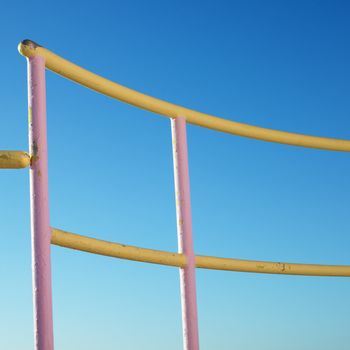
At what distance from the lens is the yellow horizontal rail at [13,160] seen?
4.74 ft

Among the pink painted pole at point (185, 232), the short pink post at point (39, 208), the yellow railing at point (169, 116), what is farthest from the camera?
the pink painted pole at point (185, 232)

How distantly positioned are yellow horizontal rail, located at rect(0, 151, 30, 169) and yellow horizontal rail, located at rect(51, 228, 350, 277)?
0.50 ft

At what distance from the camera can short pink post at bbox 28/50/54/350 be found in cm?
143

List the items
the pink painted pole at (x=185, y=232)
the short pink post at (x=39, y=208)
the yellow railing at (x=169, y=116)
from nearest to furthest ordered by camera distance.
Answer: the short pink post at (x=39, y=208), the yellow railing at (x=169, y=116), the pink painted pole at (x=185, y=232)

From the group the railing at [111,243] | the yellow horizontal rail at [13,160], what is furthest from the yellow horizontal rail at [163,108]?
the yellow horizontal rail at [13,160]

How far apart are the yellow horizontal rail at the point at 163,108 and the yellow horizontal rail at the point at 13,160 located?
0.23 metres

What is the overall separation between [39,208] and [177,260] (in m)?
0.44

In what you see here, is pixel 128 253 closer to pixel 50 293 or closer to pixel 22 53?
pixel 50 293

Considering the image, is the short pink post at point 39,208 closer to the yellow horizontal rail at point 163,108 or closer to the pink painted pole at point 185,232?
the yellow horizontal rail at point 163,108

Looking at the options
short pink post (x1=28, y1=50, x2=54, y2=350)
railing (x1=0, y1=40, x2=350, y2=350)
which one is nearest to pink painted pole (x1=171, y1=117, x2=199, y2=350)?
railing (x1=0, y1=40, x2=350, y2=350)

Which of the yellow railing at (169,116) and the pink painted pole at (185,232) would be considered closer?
the yellow railing at (169,116)

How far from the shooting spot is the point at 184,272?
1.81m

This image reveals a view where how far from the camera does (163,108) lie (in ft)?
6.16

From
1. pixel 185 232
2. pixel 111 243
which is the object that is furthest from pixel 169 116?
pixel 111 243
